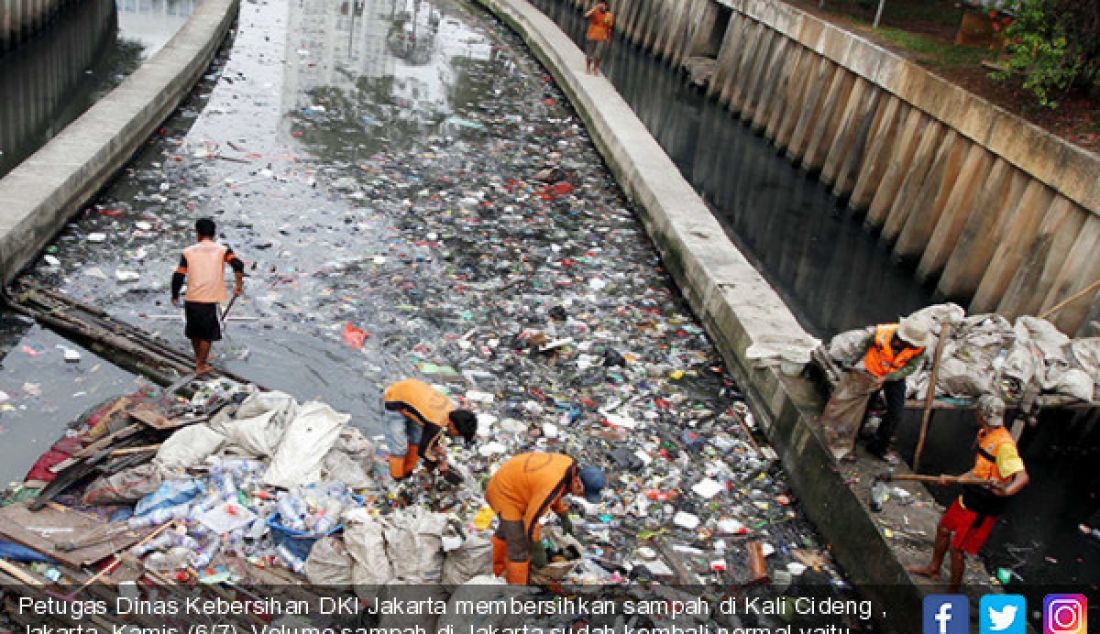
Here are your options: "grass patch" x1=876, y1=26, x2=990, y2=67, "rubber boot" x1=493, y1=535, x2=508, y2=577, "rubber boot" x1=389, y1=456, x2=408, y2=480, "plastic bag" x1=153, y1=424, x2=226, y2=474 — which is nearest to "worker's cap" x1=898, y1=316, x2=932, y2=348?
"rubber boot" x1=493, y1=535, x2=508, y2=577

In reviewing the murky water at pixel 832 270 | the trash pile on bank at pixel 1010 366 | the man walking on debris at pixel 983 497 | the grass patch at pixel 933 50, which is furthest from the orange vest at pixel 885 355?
the grass patch at pixel 933 50

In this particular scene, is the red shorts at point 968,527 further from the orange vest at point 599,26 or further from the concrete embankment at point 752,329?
the orange vest at point 599,26

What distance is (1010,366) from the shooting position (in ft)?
25.1

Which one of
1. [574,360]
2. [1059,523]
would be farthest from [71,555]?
[1059,523]

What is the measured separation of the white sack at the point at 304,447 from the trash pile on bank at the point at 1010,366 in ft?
14.1

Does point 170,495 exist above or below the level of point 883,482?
below

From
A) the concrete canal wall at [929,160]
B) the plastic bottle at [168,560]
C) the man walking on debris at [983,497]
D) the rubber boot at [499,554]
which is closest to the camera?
the plastic bottle at [168,560]

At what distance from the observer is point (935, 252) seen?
11.0 m

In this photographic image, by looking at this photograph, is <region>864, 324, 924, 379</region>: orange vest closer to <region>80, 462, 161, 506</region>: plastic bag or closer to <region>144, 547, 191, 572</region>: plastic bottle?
<region>144, 547, 191, 572</region>: plastic bottle

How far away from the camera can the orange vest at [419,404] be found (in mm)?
5469

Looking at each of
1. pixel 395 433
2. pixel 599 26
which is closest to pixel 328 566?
pixel 395 433

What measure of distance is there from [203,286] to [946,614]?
5.19 metres

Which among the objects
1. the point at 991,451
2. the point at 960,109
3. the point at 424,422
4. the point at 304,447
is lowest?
the point at 304,447

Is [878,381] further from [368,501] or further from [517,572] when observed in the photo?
[368,501]
